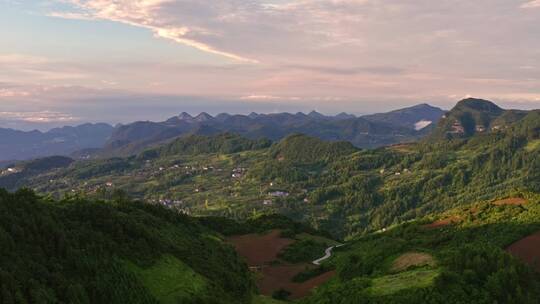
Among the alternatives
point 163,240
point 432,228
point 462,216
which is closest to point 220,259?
point 163,240

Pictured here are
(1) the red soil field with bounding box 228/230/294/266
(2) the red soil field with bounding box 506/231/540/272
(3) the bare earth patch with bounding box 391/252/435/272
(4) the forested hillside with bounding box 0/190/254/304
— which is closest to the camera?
(4) the forested hillside with bounding box 0/190/254/304

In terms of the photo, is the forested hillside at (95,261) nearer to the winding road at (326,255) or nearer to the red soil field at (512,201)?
the winding road at (326,255)

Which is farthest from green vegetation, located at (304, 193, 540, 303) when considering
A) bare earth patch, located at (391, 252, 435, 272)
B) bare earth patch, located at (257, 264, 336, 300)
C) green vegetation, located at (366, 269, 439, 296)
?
bare earth patch, located at (257, 264, 336, 300)

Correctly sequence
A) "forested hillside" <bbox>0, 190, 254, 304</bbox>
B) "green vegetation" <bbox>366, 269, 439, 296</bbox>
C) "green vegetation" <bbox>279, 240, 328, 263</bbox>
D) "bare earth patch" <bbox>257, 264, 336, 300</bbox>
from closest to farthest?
1. "forested hillside" <bbox>0, 190, 254, 304</bbox>
2. "green vegetation" <bbox>366, 269, 439, 296</bbox>
3. "bare earth patch" <bbox>257, 264, 336, 300</bbox>
4. "green vegetation" <bbox>279, 240, 328, 263</bbox>

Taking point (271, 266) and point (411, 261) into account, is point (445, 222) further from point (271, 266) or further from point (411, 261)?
point (411, 261)

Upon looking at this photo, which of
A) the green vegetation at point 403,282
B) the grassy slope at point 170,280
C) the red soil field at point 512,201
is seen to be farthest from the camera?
the red soil field at point 512,201

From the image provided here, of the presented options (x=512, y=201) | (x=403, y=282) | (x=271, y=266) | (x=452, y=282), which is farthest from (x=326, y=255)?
(x=452, y=282)

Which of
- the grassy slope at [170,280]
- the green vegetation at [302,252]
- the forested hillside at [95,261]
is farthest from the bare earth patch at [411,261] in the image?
the green vegetation at [302,252]

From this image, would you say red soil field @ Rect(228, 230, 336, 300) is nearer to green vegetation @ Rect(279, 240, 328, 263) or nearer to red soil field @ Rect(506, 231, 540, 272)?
green vegetation @ Rect(279, 240, 328, 263)
